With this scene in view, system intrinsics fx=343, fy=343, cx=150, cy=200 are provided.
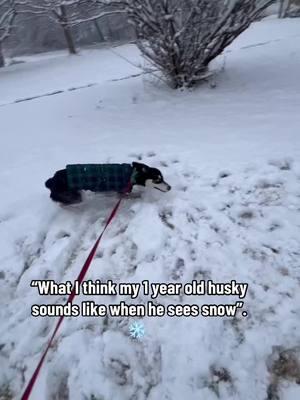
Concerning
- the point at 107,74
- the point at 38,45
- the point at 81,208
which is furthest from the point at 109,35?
the point at 81,208

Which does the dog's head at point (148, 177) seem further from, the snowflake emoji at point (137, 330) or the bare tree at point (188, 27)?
the bare tree at point (188, 27)

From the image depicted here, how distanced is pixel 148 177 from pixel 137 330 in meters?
1.33

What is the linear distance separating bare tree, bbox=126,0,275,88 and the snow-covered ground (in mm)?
500

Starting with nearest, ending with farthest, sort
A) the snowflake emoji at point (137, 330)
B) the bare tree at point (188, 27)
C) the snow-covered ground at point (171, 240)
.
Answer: the snow-covered ground at point (171, 240) < the snowflake emoji at point (137, 330) < the bare tree at point (188, 27)

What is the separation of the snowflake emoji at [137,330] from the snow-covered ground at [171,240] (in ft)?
0.12

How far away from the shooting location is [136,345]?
2.14m

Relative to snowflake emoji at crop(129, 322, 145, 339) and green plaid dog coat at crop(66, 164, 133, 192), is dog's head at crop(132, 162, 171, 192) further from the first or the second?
snowflake emoji at crop(129, 322, 145, 339)

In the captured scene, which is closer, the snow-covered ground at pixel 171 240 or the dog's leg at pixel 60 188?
the snow-covered ground at pixel 171 240

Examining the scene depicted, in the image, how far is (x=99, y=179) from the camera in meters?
2.99

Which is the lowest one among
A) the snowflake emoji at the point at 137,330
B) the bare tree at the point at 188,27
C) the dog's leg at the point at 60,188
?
the snowflake emoji at the point at 137,330

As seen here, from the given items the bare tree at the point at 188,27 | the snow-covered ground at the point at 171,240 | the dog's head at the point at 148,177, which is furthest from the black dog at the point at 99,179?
the bare tree at the point at 188,27

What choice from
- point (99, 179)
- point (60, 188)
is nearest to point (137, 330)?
point (99, 179)

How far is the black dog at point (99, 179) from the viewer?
2.98 meters

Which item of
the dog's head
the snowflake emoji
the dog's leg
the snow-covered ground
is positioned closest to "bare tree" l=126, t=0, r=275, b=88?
the snow-covered ground
